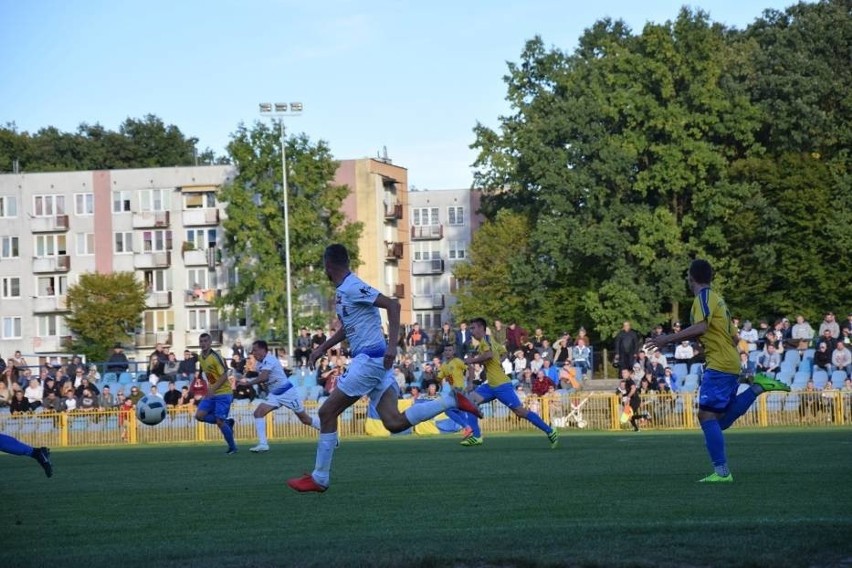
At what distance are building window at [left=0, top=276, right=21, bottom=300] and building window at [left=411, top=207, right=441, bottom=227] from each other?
32794mm

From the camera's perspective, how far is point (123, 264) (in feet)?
323

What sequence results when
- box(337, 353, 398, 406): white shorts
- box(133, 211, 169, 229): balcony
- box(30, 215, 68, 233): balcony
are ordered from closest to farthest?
box(337, 353, 398, 406): white shorts < box(133, 211, 169, 229): balcony < box(30, 215, 68, 233): balcony

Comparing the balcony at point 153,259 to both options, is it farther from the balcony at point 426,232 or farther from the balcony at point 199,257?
the balcony at point 426,232

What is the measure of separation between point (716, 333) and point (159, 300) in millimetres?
87174

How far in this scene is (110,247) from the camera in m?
98.9

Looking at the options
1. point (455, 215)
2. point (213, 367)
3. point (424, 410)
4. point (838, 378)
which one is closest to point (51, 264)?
point (455, 215)

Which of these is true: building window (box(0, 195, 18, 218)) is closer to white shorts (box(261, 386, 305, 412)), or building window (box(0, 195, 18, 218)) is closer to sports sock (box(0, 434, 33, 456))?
white shorts (box(261, 386, 305, 412))

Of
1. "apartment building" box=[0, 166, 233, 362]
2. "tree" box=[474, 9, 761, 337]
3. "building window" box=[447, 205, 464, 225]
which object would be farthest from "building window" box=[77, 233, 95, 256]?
"tree" box=[474, 9, 761, 337]

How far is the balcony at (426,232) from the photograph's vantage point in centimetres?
11225

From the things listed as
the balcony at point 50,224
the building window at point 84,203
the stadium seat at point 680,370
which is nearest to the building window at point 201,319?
the building window at point 84,203

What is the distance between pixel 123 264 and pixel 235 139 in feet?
76.5

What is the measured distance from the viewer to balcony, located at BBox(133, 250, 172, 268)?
97938mm

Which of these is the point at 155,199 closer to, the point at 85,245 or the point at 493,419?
the point at 85,245

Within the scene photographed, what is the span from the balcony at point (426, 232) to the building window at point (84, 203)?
89.1ft
